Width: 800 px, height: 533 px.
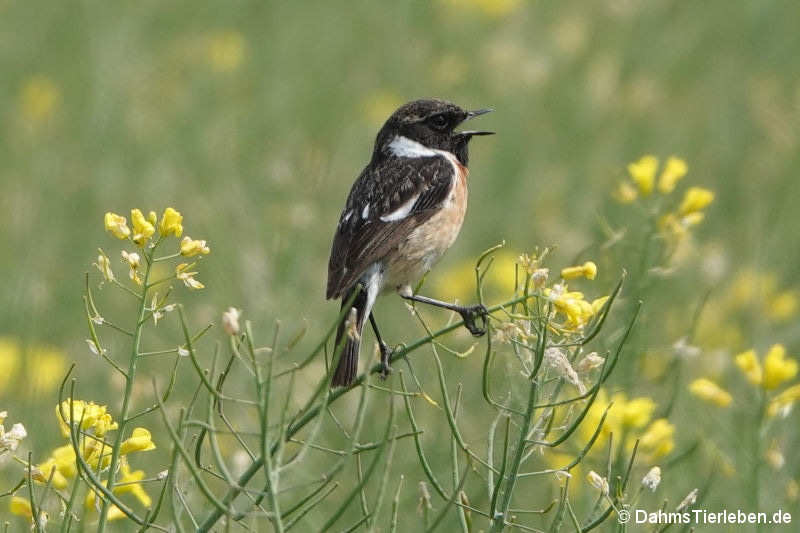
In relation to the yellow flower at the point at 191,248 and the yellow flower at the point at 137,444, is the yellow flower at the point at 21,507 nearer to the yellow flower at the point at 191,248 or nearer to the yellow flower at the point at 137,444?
the yellow flower at the point at 137,444

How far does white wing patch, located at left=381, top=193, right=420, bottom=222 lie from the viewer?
15.9 ft

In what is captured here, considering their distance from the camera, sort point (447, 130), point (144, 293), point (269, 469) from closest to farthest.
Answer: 1. point (269, 469)
2. point (144, 293)
3. point (447, 130)

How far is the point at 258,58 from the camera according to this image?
35.2 feet

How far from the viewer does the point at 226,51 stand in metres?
10.5

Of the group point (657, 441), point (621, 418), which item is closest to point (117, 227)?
point (621, 418)

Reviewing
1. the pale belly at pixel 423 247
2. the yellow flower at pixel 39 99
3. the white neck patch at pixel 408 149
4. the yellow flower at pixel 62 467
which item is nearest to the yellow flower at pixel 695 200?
the pale belly at pixel 423 247

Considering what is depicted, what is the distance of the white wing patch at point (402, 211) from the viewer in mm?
4852

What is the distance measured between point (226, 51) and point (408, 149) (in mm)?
5498

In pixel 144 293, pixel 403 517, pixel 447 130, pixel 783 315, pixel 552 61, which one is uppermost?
pixel 552 61

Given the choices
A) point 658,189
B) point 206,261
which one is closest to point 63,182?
point 206,261

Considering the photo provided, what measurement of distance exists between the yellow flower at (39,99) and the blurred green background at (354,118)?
19mm

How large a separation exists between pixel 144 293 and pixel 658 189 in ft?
7.13

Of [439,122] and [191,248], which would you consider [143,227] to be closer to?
[191,248]

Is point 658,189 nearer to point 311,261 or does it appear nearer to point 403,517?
point 403,517
